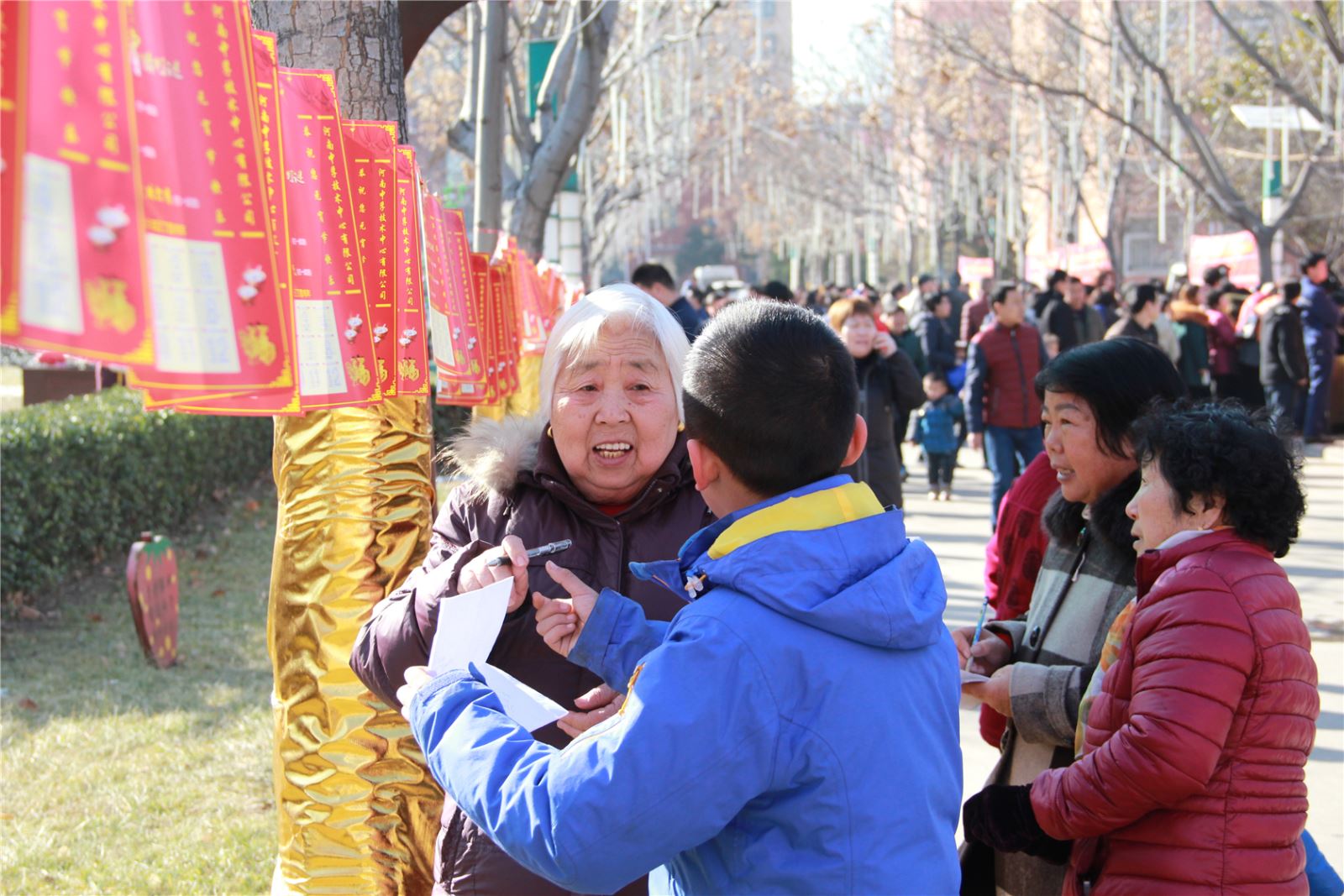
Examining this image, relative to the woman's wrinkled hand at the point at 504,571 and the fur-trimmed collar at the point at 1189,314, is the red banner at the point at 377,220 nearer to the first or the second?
the woman's wrinkled hand at the point at 504,571

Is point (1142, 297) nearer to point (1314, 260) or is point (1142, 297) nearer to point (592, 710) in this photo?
point (1314, 260)

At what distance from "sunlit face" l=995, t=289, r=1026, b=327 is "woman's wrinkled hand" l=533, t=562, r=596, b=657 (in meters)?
8.20

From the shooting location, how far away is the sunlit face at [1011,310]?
32.4 ft

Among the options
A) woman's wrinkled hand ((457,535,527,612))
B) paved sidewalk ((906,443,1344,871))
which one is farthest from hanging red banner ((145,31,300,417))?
paved sidewalk ((906,443,1344,871))

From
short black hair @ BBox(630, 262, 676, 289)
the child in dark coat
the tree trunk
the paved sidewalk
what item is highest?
short black hair @ BBox(630, 262, 676, 289)

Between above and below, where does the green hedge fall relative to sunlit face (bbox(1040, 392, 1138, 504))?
below

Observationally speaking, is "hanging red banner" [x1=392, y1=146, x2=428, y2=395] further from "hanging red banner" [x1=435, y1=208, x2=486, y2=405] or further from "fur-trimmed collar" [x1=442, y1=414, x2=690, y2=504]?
"hanging red banner" [x1=435, y1=208, x2=486, y2=405]

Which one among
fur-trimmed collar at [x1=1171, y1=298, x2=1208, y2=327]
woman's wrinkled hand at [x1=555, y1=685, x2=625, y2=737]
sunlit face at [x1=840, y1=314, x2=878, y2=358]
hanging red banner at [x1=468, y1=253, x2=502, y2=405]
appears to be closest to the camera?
woman's wrinkled hand at [x1=555, y1=685, x2=625, y2=737]

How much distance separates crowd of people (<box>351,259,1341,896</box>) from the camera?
167 cm

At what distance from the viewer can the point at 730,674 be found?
1.65 metres

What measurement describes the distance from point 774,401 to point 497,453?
103 centimetres

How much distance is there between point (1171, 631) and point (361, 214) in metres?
1.85

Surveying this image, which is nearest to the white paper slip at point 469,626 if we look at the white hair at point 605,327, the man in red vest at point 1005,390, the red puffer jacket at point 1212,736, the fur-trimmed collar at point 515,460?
the fur-trimmed collar at point 515,460

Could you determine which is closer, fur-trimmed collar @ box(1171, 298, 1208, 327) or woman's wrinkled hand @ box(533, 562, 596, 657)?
woman's wrinkled hand @ box(533, 562, 596, 657)
